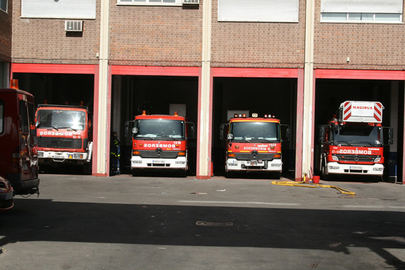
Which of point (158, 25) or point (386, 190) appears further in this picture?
point (158, 25)

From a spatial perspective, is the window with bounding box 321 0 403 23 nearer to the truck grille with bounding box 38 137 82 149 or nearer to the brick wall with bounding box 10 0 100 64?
the brick wall with bounding box 10 0 100 64

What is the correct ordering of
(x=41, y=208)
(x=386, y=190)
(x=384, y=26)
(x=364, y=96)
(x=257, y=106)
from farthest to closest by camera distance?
(x=257, y=106)
(x=364, y=96)
(x=384, y=26)
(x=386, y=190)
(x=41, y=208)

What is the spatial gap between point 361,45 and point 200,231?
1531 centimetres

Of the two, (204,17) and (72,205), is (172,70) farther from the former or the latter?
(72,205)

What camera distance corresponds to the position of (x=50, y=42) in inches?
896

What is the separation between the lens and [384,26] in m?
22.4

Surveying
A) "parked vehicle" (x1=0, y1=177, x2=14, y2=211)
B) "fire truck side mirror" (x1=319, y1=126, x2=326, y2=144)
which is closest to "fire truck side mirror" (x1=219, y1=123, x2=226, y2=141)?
"fire truck side mirror" (x1=319, y1=126, x2=326, y2=144)

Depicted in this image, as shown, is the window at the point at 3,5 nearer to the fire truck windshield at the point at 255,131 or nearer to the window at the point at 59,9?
the window at the point at 59,9

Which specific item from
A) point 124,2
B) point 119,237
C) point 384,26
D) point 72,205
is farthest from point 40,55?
point 119,237

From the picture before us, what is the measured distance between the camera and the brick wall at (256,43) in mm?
22531

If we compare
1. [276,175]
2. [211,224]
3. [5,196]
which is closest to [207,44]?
[276,175]

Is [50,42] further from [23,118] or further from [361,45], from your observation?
[361,45]

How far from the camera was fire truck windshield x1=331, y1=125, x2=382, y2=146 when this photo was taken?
72.2 ft

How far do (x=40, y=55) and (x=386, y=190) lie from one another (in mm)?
13964
